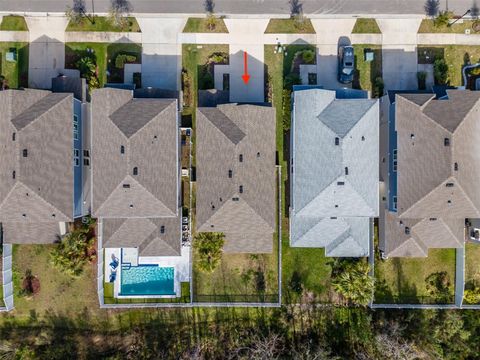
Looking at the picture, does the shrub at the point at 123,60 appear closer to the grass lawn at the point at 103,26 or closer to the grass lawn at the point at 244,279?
the grass lawn at the point at 103,26

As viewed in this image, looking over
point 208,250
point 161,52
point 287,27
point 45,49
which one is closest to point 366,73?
point 287,27

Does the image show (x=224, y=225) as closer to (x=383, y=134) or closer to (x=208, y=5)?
(x=383, y=134)

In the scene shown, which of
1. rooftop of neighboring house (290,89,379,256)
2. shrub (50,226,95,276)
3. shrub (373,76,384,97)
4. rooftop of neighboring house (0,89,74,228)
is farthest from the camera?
shrub (373,76,384,97)

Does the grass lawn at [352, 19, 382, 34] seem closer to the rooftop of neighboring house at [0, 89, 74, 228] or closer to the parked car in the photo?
the parked car

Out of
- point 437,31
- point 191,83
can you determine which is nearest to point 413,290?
point 437,31

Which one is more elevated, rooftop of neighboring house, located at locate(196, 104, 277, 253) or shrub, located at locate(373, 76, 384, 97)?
shrub, located at locate(373, 76, 384, 97)

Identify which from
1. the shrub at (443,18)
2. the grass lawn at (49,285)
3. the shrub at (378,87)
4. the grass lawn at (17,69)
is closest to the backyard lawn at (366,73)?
the shrub at (378,87)

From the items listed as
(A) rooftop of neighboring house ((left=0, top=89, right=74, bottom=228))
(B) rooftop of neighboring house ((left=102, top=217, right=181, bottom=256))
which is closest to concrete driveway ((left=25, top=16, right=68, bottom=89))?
(A) rooftop of neighboring house ((left=0, top=89, right=74, bottom=228))
